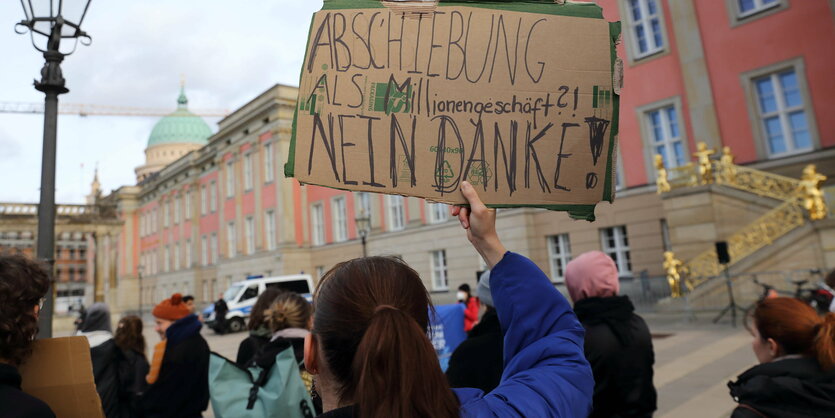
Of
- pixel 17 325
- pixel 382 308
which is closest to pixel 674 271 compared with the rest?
pixel 382 308

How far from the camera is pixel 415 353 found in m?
1.08

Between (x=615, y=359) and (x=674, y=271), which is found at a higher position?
(x=615, y=359)

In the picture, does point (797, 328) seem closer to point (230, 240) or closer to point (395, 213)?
point (395, 213)

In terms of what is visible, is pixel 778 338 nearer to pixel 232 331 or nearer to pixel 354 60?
pixel 354 60

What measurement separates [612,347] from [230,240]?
135 feet

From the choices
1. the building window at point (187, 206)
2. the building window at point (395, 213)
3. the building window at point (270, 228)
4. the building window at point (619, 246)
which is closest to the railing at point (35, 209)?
the building window at point (187, 206)

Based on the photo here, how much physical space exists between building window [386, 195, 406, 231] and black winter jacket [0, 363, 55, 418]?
26.1 meters

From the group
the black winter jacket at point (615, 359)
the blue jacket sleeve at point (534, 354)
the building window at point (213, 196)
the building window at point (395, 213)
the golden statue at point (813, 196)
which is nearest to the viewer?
the blue jacket sleeve at point (534, 354)

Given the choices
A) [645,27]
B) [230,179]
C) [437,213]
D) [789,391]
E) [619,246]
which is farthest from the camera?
[230,179]

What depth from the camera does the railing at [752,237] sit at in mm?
13523

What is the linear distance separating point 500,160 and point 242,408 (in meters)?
2.19

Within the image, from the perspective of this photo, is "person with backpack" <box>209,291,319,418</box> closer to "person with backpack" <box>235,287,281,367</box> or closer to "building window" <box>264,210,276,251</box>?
"person with backpack" <box>235,287,281,367</box>

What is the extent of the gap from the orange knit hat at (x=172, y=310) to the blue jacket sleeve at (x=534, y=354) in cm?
354

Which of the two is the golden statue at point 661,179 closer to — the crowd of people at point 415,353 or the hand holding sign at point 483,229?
the crowd of people at point 415,353
